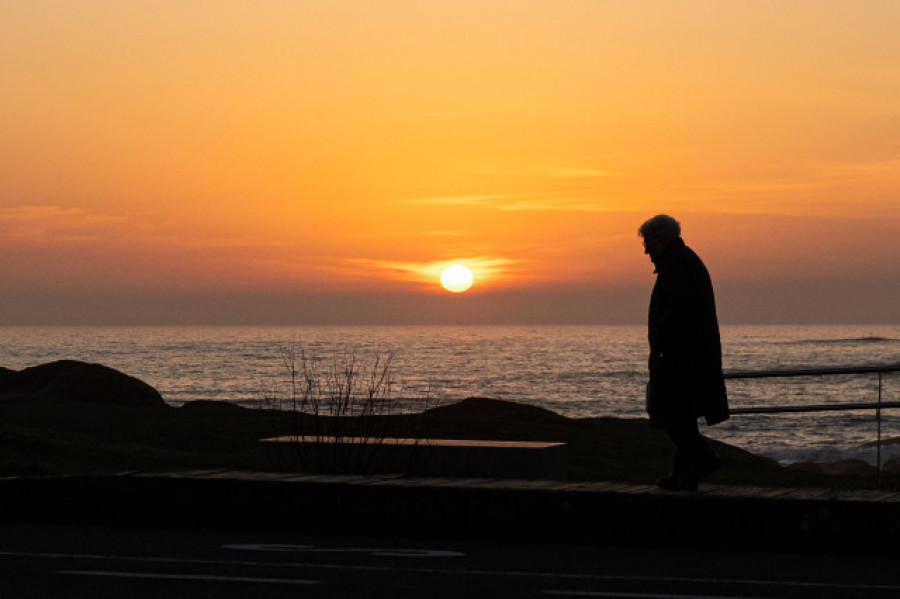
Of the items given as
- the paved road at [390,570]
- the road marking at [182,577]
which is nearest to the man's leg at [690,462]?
the paved road at [390,570]

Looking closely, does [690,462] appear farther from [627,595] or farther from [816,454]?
[816,454]

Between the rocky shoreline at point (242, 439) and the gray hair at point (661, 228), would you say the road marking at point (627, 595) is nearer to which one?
the gray hair at point (661, 228)

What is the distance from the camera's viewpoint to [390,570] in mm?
8797

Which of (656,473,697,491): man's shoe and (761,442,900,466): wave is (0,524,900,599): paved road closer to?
(656,473,697,491): man's shoe

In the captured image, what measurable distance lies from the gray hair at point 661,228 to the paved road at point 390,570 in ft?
7.30

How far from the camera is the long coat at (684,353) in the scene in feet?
32.3

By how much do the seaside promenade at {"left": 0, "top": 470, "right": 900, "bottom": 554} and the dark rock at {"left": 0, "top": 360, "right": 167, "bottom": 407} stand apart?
2870 centimetres

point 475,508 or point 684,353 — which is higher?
point 684,353

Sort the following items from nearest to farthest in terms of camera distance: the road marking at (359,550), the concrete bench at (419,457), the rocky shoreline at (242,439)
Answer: the road marking at (359,550) → the concrete bench at (419,457) → the rocky shoreline at (242,439)

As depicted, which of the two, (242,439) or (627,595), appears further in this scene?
(242,439)

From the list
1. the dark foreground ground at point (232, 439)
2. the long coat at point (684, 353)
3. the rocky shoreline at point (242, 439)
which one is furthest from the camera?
Result: the rocky shoreline at point (242, 439)

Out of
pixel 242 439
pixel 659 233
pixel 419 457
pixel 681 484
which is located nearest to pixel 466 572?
pixel 681 484

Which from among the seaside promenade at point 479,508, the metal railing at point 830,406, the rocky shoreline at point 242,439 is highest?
the metal railing at point 830,406

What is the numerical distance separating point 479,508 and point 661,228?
2437 mm
